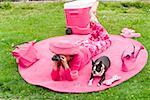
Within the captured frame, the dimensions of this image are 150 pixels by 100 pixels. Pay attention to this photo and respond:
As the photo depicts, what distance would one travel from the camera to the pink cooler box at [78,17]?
20.2ft

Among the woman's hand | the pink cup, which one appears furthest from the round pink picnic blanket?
the woman's hand

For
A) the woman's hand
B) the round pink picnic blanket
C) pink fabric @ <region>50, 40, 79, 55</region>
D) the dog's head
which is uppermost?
pink fabric @ <region>50, 40, 79, 55</region>

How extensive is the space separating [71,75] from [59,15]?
286 centimetres

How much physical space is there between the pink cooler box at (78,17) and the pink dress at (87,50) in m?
0.50

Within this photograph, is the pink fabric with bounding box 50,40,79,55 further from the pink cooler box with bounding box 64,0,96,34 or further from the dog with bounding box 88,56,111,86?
the pink cooler box with bounding box 64,0,96,34

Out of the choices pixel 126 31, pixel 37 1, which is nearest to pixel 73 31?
pixel 126 31

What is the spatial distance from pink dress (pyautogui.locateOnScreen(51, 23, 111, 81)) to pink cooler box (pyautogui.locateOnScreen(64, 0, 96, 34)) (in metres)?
0.50

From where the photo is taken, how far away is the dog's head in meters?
4.67

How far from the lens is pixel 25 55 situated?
17.0ft

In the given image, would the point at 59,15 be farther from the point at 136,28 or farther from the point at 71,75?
the point at 71,75

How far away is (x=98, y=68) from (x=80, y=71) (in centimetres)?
29

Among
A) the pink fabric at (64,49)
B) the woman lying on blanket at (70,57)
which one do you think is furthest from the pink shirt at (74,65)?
the pink fabric at (64,49)

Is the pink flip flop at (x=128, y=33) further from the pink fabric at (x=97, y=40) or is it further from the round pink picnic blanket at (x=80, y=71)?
the pink fabric at (x=97, y=40)

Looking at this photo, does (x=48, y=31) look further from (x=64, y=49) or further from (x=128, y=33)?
(x=64, y=49)
